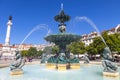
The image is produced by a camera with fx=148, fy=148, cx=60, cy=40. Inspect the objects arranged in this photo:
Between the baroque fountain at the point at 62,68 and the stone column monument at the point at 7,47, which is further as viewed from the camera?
the stone column monument at the point at 7,47

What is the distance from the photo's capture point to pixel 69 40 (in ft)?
57.0

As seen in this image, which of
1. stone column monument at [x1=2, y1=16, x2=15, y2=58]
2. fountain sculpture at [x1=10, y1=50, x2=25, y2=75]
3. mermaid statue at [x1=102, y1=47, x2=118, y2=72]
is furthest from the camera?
stone column monument at [x1=2, y1=16, x2=15, y2=58]

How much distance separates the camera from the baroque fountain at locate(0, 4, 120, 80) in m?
11.0

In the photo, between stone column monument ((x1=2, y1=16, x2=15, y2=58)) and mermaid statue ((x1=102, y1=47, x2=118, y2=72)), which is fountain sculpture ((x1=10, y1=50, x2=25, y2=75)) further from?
stone column monument ((x1=2, y1=16, x2=15, y2=58))

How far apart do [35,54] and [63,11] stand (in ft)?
224

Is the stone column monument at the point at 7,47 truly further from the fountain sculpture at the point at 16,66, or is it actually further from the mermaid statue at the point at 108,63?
the mermaid statue at the point at 108,63

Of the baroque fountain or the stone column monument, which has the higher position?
the stone column monument

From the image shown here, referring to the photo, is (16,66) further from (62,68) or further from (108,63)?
(108,63)

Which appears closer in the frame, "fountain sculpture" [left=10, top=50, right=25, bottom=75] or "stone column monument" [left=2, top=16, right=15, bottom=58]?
"fountain sculpture" [left=10, top=50, right=25, bottom=75]

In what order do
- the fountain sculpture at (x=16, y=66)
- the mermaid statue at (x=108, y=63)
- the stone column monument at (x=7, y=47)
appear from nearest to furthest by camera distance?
the mermaid statue at (x=108, y=63) → the fountain sculpture at (x=16, y=66) → the stone column monument at (x=7, y=47)

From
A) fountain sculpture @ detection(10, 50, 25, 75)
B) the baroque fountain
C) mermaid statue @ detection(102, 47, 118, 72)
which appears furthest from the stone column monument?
mermaid statue @ detection(102, 47, 118, 72)

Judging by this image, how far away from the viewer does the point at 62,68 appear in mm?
14906

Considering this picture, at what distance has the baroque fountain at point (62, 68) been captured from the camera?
10977 mm

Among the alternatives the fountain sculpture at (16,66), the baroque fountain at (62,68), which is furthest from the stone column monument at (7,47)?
the fountain sculpture at (16,66)
